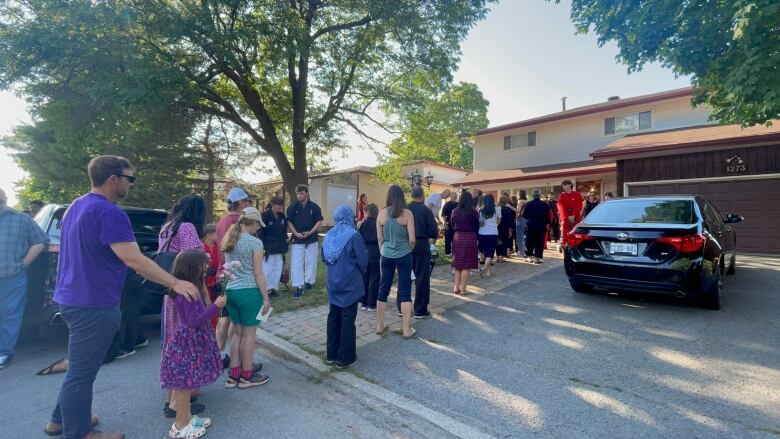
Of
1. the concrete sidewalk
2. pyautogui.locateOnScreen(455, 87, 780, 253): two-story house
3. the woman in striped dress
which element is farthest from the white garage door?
the woman in striped dress

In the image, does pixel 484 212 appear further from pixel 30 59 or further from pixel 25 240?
pixel 30 59

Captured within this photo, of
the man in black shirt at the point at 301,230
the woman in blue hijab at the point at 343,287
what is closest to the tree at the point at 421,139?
the man in black shirt at the point at 301,230

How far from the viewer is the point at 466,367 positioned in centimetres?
379

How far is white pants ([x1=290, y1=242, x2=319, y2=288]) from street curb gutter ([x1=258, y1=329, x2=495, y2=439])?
1959 mm

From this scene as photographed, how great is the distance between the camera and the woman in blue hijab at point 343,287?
12.6ft

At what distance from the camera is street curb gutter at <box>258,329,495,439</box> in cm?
276

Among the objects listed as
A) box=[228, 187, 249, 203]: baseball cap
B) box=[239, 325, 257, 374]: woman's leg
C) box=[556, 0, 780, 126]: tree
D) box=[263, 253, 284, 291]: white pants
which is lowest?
box=[239, 325, 257, 374]: woman's leg

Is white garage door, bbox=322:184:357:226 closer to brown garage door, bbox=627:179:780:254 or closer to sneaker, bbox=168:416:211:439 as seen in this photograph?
brown garage door, bbox=627:179:780:254

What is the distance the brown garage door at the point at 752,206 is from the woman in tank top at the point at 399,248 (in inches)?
449

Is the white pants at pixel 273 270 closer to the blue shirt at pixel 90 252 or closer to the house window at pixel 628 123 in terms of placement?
the blue shirt at pixel 90 252

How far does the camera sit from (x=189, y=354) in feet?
9.26

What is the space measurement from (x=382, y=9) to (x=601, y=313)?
10.6 metres

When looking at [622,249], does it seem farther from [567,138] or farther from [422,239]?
[567,138]

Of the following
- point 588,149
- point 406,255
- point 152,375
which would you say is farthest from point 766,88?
point 588,149
